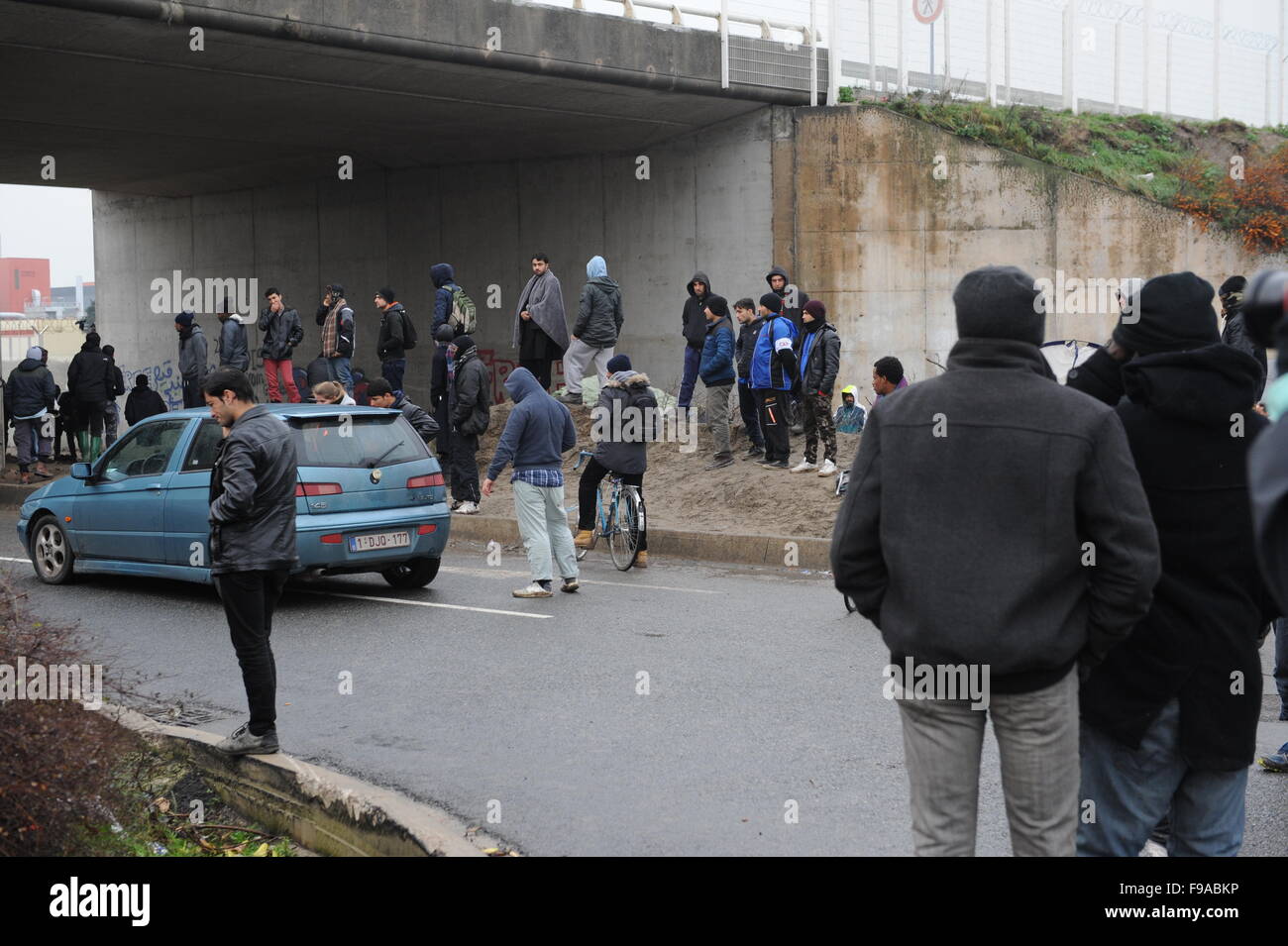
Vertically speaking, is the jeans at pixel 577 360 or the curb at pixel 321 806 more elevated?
the jeans at pixel 577 360

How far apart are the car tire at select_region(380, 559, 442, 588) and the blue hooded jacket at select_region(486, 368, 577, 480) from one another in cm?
106

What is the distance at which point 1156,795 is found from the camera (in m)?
3.64

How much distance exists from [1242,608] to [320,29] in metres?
13.7

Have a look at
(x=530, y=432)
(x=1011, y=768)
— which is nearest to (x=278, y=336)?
(x=530, y=432)

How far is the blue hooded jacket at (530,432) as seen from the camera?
11.2 metres

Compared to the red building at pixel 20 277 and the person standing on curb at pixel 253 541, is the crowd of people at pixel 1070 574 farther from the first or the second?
the red building at pixel 20 277

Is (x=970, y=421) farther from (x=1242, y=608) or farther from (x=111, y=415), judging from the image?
(x=111, y=415)

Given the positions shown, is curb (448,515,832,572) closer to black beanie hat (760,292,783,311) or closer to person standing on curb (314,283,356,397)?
black beanie hat (760,292,783,311)

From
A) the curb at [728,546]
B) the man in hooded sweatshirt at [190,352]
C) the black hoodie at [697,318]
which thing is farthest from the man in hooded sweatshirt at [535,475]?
the man in hooded sweatshirt at [190,352]

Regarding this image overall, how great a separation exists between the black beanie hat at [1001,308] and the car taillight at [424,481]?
845 cm

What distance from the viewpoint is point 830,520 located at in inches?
560

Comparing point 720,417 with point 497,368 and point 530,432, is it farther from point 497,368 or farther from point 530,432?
point 497,368

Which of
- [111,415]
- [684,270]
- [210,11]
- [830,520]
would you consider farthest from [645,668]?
[111,415]

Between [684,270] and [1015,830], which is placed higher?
[684,270]
